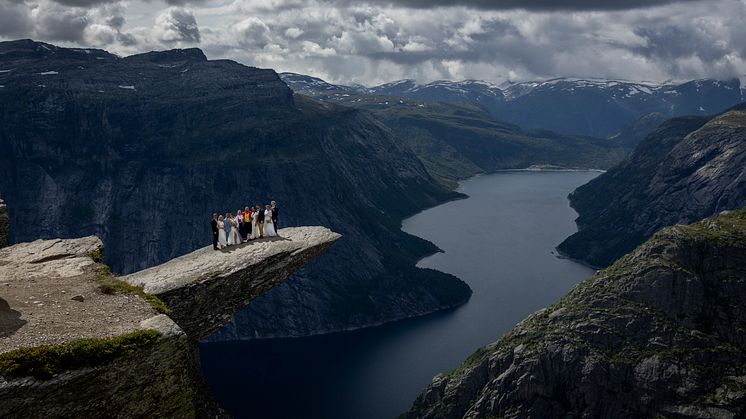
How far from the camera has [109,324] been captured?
24.2 metres

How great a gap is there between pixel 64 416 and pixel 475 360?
5313 inches

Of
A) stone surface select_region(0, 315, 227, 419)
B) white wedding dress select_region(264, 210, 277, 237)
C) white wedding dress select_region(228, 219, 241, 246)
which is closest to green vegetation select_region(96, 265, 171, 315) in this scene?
stone surface select_region(0, 315, 227, 419)

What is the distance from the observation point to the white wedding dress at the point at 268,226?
42375mm

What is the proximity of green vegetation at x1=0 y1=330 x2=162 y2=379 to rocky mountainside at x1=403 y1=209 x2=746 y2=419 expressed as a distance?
115295mm

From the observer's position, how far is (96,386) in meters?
21.6

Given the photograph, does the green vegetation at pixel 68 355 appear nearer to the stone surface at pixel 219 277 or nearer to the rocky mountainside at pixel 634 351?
the stone surface at pixel 219 277

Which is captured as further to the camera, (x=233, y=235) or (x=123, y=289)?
(x=233, y=235)

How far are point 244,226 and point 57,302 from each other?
56.5ft

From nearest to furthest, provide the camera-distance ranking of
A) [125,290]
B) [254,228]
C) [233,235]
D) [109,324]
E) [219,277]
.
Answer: [109,324] < [125,290] < [219,277] < [233,235] < [254,228]

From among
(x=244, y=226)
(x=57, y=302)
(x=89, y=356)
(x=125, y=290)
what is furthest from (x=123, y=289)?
(x=244, y=226)

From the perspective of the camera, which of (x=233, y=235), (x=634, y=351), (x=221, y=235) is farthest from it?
(x=634, y=351)

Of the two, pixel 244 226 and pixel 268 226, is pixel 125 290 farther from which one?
pixel 268 226

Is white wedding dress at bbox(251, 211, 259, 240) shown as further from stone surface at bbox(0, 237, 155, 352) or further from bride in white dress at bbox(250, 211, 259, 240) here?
stone surface at bbox(0, 237, 155, 352)

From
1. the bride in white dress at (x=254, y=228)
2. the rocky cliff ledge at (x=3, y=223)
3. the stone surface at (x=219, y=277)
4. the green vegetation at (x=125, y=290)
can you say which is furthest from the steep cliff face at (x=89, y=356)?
the bride in white dress at (x=254, y=228)
